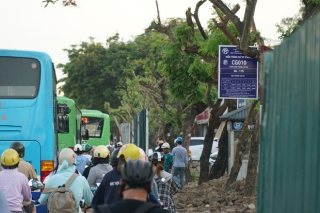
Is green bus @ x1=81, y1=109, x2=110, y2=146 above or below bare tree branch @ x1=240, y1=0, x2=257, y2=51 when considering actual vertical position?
below

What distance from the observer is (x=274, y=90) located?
5.97 meters

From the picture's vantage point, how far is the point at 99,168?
1183 cm

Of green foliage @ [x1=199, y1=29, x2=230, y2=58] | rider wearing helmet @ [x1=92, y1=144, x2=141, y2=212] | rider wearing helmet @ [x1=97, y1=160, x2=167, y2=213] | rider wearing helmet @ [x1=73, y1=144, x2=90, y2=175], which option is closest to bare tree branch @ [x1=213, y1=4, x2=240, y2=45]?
green foliage @ [x1=199, y1=29, x2=230, y2=58]

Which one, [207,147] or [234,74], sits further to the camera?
[207,147]

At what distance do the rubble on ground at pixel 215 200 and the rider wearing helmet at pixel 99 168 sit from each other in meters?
6.30

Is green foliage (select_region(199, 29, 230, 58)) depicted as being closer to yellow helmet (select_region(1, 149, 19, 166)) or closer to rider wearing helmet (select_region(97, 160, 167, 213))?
yellow helmet (select_region(1, 149, 19, 166))

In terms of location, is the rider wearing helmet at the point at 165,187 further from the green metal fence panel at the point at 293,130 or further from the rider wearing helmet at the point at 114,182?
the green metal fence panel at the point at 293,130

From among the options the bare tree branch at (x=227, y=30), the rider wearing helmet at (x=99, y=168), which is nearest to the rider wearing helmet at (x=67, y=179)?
the rider wearing helmet at (x=99, y=168)

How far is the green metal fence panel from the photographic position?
5980 millimetres

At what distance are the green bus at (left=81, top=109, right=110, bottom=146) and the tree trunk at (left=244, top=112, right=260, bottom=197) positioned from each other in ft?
78.3

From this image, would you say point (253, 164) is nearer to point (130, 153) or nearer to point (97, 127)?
point (130, 153)

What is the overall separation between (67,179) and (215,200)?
1141cm

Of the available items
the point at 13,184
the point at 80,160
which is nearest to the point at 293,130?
the point at 13,184

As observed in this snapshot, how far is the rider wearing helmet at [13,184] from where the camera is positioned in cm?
969
